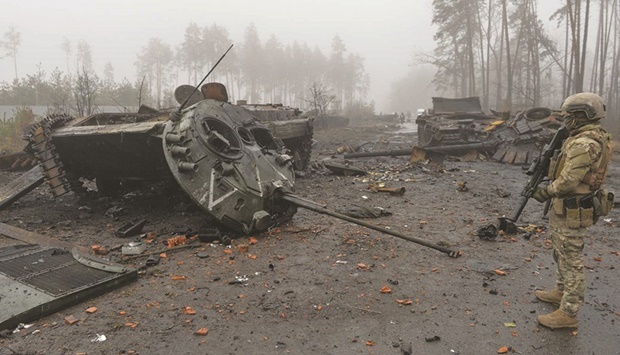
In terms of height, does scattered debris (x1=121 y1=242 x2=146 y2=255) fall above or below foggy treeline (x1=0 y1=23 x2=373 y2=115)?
below

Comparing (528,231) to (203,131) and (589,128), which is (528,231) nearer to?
(589,128)

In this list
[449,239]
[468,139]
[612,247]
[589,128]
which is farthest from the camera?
[468,139]

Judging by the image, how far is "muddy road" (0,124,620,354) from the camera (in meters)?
3.26

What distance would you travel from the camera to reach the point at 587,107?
3418 millimetres

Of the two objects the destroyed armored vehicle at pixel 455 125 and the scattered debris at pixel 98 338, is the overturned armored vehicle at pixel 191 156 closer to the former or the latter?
the scattered debris at pixel 98 338

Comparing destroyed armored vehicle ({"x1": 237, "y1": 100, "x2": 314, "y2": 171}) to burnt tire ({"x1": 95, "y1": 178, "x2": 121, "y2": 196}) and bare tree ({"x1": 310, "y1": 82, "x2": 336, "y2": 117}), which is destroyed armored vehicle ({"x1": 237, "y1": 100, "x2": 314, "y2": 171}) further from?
bare tree ({"x1": 310, "y1": 82, "x2": 336, "y2": 117})

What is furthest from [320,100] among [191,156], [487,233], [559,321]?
[559,321]

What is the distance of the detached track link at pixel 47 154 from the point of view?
7.32 meters

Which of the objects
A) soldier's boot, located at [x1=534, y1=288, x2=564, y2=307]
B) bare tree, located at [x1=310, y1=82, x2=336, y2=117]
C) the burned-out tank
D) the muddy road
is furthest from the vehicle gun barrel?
bare tree, located at [x1=310, y1=82, x2=336, y2=117]

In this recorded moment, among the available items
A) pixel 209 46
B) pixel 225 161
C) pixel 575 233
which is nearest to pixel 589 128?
pixel 575 233

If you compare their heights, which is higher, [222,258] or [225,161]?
[225,161]

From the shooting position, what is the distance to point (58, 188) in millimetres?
7527

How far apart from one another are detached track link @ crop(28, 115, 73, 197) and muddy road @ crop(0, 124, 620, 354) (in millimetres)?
671

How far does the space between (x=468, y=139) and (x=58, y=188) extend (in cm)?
1395
